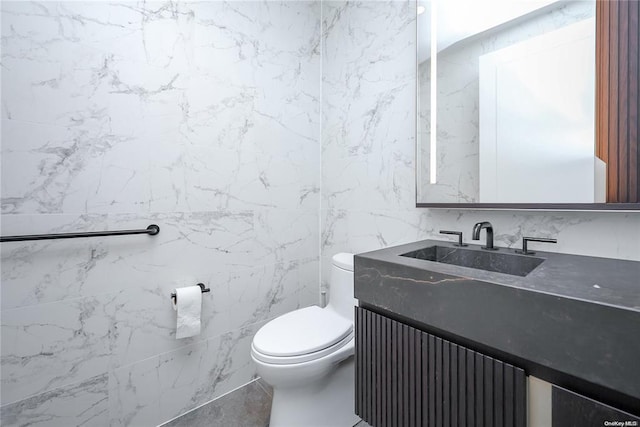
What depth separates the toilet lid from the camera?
1.19 metres

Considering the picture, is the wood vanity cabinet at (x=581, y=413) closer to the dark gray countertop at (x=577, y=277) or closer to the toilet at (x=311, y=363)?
the dark gray countertop at (x=577, y=277)

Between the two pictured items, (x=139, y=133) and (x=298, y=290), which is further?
(x=298, y=290)

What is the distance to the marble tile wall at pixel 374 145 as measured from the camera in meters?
1.38

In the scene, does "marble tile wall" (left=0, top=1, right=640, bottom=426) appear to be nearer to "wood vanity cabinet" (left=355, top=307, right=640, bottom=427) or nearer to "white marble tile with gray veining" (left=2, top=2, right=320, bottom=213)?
"white marble tile with gray veining" (left=2, top=2, right=320, bottom=213)

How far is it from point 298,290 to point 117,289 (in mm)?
1011

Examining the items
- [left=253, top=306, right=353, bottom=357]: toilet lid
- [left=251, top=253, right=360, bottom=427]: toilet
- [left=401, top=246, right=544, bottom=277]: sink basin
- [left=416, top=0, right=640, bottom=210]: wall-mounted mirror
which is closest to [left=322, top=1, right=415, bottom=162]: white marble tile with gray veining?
[left=416, top=0, right=640, bottom=210]: wall-mounted mirror

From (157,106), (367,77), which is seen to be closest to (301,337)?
(157,106)

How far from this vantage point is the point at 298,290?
6.31ft

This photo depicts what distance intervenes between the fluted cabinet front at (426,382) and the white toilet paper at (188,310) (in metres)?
0.79

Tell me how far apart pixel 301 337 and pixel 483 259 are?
2.75ft

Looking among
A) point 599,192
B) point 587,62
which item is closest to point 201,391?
point 599,192

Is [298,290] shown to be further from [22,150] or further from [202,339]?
[22,150]


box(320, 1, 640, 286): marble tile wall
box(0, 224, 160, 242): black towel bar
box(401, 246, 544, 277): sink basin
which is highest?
box(320, 1, 640, 286): marble tile wall

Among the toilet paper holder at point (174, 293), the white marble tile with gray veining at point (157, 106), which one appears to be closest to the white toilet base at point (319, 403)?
the toilet paper holder at point (174, 293)
